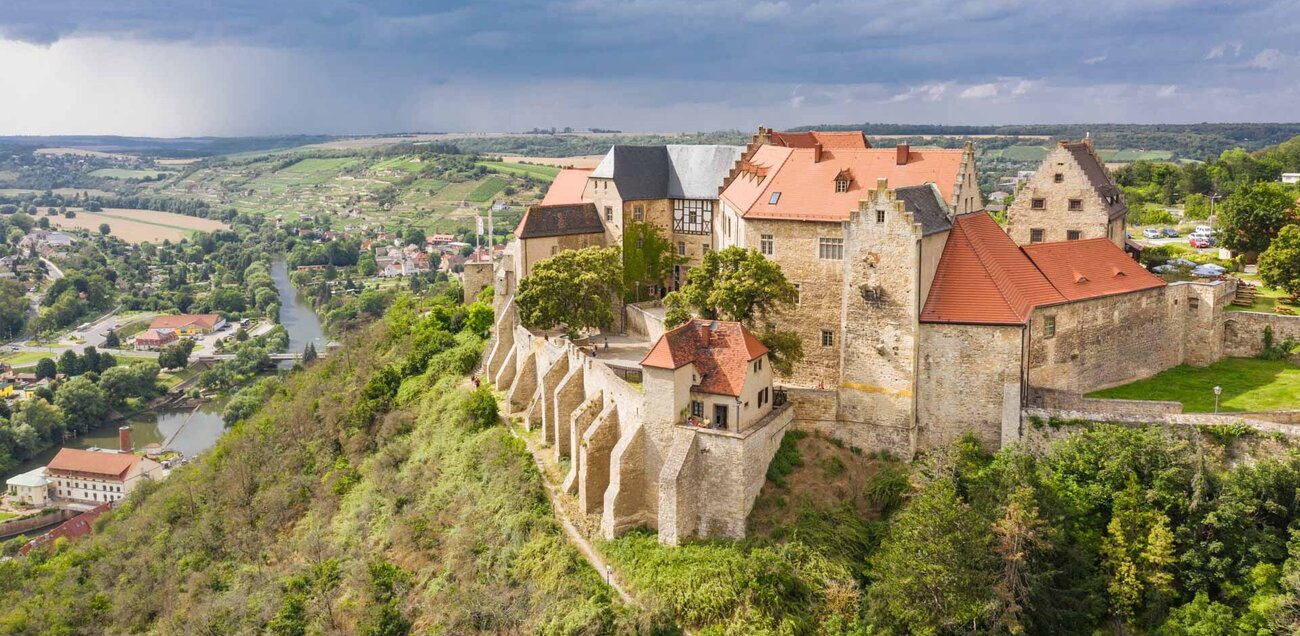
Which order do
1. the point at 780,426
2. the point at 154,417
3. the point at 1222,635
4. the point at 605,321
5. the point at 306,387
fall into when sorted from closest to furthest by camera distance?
the point at 1222,635
the point at 780,426
the point at 605,321
the point at 306,387
the point at 154,417

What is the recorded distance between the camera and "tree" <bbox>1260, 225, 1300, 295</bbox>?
5028cm

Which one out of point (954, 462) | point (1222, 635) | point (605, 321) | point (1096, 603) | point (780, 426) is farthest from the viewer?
point (605, 321)

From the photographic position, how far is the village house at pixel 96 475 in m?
94.1

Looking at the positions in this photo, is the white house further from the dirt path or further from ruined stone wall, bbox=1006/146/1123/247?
ruined stone wall, bbox=1006/146/1123/247

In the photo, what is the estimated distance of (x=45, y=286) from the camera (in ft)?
616

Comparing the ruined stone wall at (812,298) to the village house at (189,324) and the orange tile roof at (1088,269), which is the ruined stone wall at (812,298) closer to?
the orange tile roof at (1088,269)

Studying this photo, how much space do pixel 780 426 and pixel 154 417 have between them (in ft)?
352

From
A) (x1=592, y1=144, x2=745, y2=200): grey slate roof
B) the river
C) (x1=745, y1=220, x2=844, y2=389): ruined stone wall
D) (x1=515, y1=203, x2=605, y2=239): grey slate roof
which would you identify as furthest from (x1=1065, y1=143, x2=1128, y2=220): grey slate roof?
the river

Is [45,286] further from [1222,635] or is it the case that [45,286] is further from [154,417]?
[1222,635]

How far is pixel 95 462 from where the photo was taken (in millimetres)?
95562

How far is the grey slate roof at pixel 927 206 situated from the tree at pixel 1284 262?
22327 mm

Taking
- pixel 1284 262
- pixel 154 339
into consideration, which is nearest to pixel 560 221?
pixel 1284 262

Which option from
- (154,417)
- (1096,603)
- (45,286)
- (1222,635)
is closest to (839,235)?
(1096,603)

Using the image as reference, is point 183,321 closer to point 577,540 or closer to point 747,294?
point 577,540
